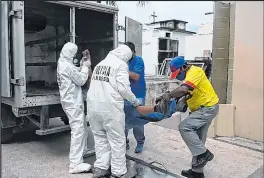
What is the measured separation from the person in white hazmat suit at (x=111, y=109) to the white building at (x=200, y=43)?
1303cm

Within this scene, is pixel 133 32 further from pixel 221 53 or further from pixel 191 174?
pixel 191 174

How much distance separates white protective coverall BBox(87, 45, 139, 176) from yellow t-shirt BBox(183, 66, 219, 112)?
702 millimetres

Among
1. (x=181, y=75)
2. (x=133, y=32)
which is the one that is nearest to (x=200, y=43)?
(x=133, y=32)

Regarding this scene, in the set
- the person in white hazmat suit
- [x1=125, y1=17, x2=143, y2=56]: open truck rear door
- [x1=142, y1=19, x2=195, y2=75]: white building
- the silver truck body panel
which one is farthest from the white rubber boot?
[x1=142, y1=19, x2=195, y2=75]: white building

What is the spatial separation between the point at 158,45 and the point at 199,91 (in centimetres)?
1428

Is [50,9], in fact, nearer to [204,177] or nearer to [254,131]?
[204,177]

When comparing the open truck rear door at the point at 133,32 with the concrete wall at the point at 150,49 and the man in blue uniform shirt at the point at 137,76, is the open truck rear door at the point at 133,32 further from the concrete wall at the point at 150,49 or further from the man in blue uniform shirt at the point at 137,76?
the concrete wall at the point at 150,49

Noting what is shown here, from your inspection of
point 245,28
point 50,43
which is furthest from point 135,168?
point 50,43

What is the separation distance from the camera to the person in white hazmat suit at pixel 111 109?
3045mm

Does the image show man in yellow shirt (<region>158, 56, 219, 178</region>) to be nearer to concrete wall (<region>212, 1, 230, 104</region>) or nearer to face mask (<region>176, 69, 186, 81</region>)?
face mask (<region>176, 69, 186, 81</region>)

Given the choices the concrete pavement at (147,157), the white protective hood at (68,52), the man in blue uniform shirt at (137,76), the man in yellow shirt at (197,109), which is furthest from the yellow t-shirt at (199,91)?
the white protective hood at (68,52)

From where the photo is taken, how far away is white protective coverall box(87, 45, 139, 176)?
3043 mm

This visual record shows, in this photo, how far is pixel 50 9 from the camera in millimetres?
5074

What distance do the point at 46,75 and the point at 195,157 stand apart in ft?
12.4
